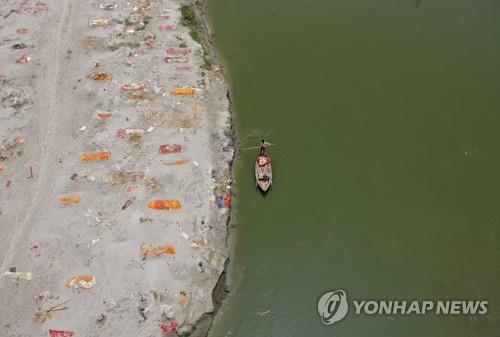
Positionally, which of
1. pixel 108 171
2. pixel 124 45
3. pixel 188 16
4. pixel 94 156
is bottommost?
pixel 108 171

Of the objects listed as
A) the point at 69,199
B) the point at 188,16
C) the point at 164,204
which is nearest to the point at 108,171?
the point at 69,199

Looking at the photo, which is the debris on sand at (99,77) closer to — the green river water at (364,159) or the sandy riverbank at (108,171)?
the sandy riverbank at (108,171)

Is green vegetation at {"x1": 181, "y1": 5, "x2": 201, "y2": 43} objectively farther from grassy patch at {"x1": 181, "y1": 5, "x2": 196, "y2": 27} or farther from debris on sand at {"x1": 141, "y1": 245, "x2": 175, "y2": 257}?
debris on sand at {"x1": 141, "y1": 245, "x2": 175, "y2": 257}

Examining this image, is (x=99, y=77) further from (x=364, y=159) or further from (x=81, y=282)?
(x=364, y=159)

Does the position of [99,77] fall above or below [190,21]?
below

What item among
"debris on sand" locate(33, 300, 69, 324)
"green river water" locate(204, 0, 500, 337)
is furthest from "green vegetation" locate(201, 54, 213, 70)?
"debris on sand" locate(33, 300, 69, 324)

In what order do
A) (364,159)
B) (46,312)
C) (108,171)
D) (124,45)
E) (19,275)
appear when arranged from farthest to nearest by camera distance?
(124,45) → (364,159) → (108,171) → (19,275) → (46,312)
